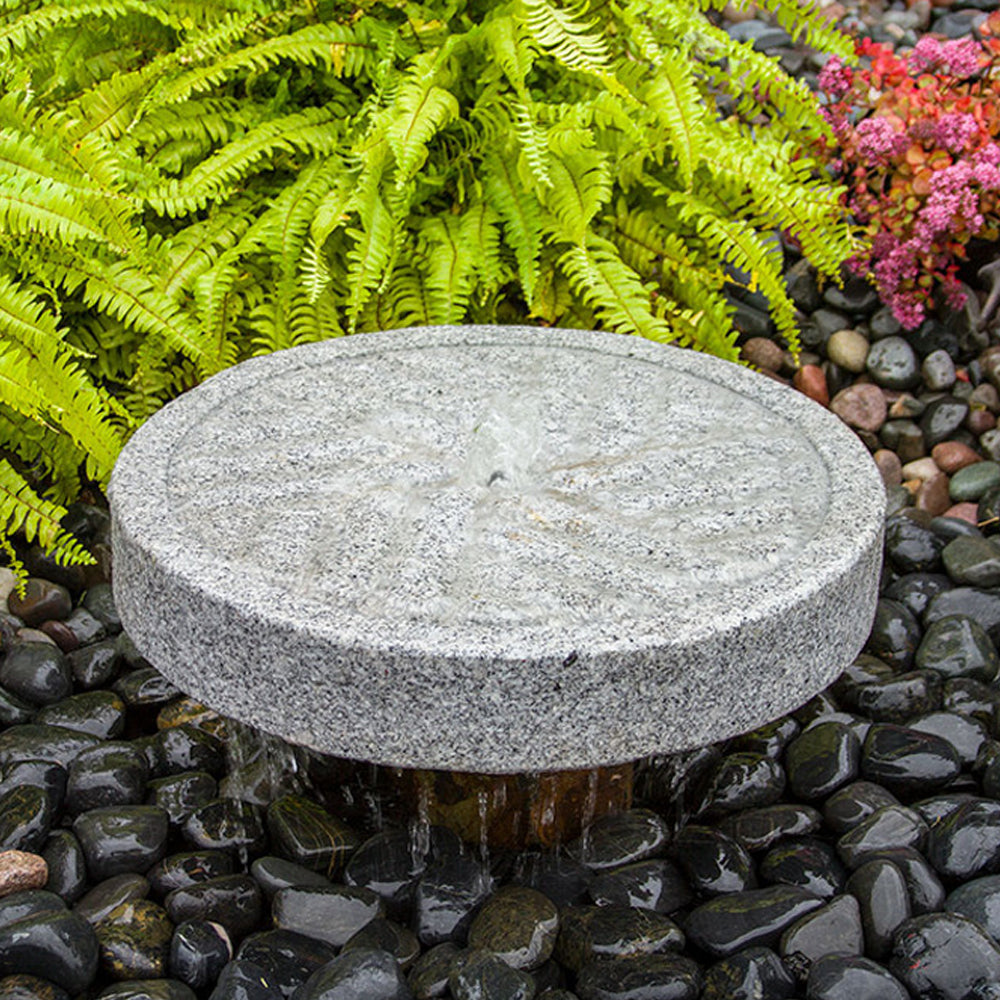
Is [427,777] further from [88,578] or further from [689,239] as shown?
[689,239]

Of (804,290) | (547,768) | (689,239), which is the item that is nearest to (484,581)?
(547,768)

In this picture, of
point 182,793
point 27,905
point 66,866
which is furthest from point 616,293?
point 27,905

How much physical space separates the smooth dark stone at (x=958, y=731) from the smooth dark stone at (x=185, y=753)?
1.89 meters

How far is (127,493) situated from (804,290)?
3.42 meters

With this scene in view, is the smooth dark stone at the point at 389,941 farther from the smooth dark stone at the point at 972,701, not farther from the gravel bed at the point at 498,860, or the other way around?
the smooth dark stone at the point at 972,701

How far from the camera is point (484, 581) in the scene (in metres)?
2.46

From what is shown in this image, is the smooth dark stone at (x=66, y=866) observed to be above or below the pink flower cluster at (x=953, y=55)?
below

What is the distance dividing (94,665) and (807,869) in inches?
83.3

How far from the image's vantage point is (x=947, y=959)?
95.3 inches

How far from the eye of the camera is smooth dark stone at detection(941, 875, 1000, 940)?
8.32ft

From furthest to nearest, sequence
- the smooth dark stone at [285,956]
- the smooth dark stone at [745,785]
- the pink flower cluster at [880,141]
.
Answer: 1. the pink flower cluster at [880,141]
2. the smooth dark stone at [745,785]
3. the smooth dark stone at [285,956]

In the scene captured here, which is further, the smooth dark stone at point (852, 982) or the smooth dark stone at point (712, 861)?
the smooth dark stone at point (712, 861)

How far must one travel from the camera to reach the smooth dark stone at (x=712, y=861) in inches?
109

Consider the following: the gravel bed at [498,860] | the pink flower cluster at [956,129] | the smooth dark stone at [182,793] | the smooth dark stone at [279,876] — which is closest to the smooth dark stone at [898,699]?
the gravel bed at [498,860]
